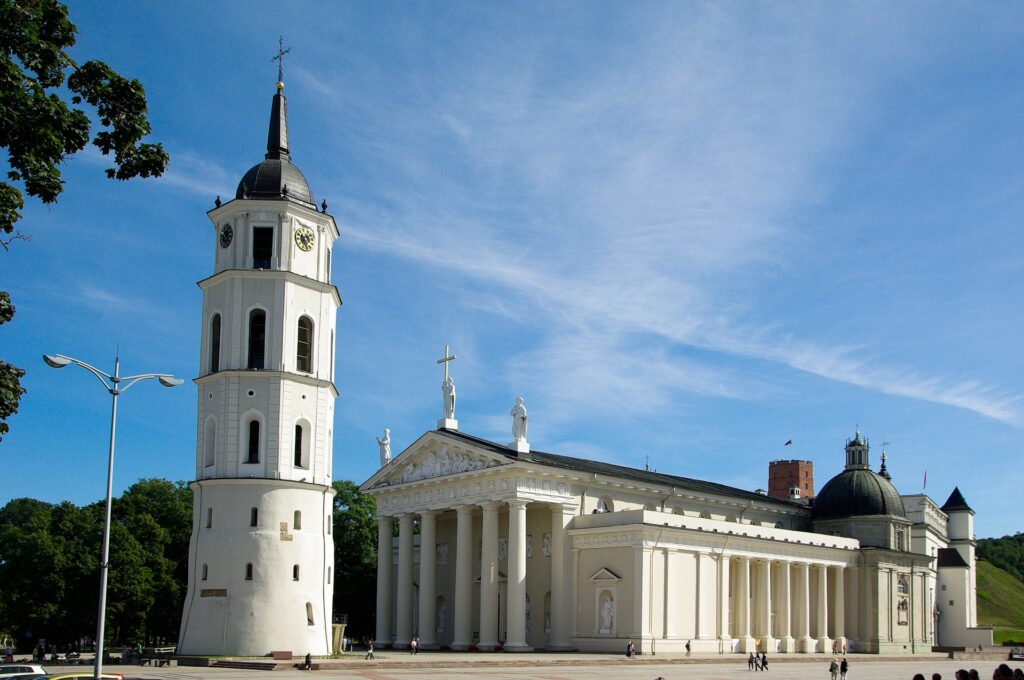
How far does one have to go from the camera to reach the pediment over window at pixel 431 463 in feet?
211

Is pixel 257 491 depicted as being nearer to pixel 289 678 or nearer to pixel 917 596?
pixel 289 678

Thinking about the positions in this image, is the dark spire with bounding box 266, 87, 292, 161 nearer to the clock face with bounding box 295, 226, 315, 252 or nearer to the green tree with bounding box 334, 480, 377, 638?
the clock face with bounding box 295, 226, 315, 252

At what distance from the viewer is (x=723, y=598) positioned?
211 ft

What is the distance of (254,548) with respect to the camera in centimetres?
4706

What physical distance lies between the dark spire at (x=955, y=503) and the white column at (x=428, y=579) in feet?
229

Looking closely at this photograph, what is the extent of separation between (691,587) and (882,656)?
63.7ft

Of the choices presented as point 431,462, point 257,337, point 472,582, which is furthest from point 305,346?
point 472,582

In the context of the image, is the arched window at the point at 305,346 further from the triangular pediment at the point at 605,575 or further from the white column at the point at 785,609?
the white column at the point at 785,609

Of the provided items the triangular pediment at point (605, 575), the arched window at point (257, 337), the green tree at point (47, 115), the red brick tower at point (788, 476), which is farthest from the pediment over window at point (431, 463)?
the red brick tower at point (788, 476)

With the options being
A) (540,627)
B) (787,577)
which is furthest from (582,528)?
(787,577)

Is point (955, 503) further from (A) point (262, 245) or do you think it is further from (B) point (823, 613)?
(A) point (262, 245)

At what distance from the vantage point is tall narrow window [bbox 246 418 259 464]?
48594mm

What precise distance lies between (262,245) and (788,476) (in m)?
137

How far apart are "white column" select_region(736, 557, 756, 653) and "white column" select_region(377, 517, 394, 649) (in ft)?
71.8
